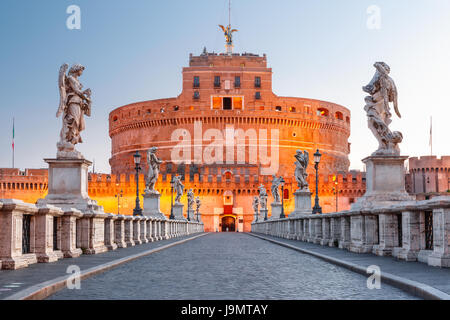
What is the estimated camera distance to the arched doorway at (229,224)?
85188 mm

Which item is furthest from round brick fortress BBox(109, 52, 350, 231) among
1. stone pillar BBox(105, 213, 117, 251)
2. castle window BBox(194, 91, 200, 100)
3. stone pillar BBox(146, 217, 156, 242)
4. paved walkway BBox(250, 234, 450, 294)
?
paved walkway BBox(250, 234, 450, 294)

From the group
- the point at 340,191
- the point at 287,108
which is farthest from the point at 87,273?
the point at 287,108

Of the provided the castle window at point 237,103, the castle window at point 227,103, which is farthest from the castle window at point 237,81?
the castle window at point 227,103

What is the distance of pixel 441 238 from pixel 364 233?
3.93 meters

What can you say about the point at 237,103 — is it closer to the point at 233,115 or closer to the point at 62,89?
the point at 233,115

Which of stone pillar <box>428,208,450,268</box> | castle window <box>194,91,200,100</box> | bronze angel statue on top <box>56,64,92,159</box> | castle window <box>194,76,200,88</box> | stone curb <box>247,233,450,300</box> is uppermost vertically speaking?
castle window <box>194,76,200,88</box>

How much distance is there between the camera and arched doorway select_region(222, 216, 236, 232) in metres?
85.2

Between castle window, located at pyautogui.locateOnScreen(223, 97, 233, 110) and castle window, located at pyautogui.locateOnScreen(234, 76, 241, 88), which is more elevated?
castle window, located at pyautogui.locateOnScreen(234, 76, 241, 88)

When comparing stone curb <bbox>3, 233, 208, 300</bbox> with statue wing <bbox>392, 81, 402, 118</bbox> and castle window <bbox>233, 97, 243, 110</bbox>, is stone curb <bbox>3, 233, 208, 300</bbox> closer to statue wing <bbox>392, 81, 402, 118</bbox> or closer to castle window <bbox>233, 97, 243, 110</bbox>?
statue wing <bbox>392, 81, 402, 118</bbox>

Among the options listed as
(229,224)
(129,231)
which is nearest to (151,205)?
(129,231)

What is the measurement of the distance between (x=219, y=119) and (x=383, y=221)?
79182mm

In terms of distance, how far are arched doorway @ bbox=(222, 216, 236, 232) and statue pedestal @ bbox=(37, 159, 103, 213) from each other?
72.4 m
